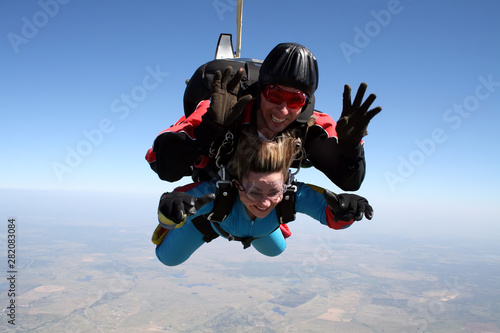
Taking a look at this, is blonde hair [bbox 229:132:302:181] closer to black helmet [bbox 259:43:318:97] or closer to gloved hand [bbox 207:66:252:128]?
gloved hand [bbox 207:66:252:128]

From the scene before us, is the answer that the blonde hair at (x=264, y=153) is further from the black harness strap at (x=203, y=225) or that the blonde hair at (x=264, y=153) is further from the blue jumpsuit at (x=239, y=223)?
the black harness strap at (x=203, y=225)

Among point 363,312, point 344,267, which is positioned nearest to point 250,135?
point 363,312

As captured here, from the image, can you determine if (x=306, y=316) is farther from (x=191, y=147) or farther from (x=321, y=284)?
(x=191, y=147)

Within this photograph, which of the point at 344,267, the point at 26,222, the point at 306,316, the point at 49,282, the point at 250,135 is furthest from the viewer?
the point at 26,222

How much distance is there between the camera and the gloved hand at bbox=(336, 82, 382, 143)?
1.96m

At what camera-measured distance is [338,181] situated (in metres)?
2.19

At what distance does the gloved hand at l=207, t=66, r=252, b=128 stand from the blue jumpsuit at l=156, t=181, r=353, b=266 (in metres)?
0.55

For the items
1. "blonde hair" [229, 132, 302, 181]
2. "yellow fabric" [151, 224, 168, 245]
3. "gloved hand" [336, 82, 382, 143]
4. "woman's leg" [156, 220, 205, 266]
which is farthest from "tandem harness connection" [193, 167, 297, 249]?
"yellow fabric" [151, 224, 168, 245]

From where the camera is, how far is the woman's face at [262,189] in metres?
2.16

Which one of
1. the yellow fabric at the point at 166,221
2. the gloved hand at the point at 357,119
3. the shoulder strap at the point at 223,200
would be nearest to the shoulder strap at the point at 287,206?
the shoulder strap at the point at 223,200

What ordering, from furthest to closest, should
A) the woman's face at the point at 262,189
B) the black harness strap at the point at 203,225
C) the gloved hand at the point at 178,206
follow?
the black harness strap at the point at 203,225 → the woman's face at the point at 262,189 → the gloved hand at the point at 178,206

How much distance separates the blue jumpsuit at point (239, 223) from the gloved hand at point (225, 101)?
0.55 m

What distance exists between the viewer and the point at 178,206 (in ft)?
5.80

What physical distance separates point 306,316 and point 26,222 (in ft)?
615
